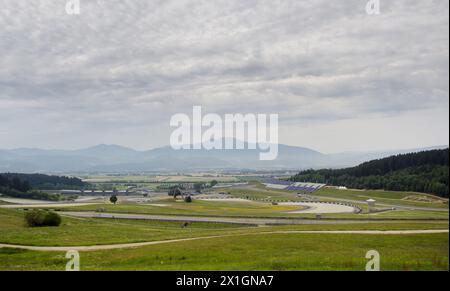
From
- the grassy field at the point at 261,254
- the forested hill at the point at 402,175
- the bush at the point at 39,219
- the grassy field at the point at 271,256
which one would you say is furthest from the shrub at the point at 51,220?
the forested hill at the point at 402,175

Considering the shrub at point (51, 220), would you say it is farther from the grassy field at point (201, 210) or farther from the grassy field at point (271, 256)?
the grassy field at point (201, 210)

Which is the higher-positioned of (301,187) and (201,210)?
(301,187)

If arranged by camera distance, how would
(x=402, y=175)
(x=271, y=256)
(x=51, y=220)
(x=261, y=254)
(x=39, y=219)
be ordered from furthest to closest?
(x=402, y=175) → (x=51, y=220) → (x=39, y=219) → (x=261, y=254) → (x=271, y=256)

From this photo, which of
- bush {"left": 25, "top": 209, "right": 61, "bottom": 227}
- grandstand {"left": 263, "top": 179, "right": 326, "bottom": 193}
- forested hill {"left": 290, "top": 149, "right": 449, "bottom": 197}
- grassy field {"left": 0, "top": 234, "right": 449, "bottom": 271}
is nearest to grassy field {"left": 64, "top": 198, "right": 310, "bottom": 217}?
forested hill {"left": 290, "top": 149, "right": 449, "bottom": 197}

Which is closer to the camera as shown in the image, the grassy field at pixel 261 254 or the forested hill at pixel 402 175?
the grassy field at pixel 261 254

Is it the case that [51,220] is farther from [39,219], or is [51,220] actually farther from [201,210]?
[201,210]

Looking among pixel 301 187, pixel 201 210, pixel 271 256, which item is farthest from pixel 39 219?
pixel 301 187
